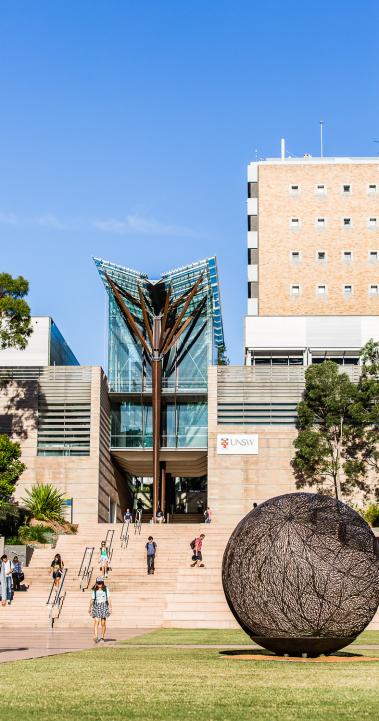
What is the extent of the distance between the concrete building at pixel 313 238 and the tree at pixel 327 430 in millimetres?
14520

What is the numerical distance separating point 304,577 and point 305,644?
976mm

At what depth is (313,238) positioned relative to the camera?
7238cm

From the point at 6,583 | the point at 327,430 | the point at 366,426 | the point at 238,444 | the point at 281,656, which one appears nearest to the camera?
the point at 281,656

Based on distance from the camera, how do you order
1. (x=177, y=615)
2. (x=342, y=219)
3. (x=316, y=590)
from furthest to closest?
(x=342, y=219) < (x=177, y=615) < (x=316, y=590)

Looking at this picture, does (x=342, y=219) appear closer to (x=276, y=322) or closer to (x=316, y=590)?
(x=276, y=322)

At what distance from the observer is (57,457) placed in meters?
58.3

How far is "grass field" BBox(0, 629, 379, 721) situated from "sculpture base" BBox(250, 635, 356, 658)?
0.56 metres

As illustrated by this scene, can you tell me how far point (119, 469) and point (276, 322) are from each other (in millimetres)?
13891

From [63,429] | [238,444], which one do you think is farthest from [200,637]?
[63,429]

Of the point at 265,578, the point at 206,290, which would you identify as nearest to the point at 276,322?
the point at 206,290

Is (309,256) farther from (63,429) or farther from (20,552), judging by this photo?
(20,552)

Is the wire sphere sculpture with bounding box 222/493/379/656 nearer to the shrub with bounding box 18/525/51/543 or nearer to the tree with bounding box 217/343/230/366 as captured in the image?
the shrub with bounding box 18/525/51/543

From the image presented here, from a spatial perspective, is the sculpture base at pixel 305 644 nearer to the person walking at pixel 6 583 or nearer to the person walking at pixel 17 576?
the person walking at pixel 6 583

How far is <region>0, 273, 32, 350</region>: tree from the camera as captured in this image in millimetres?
49159
